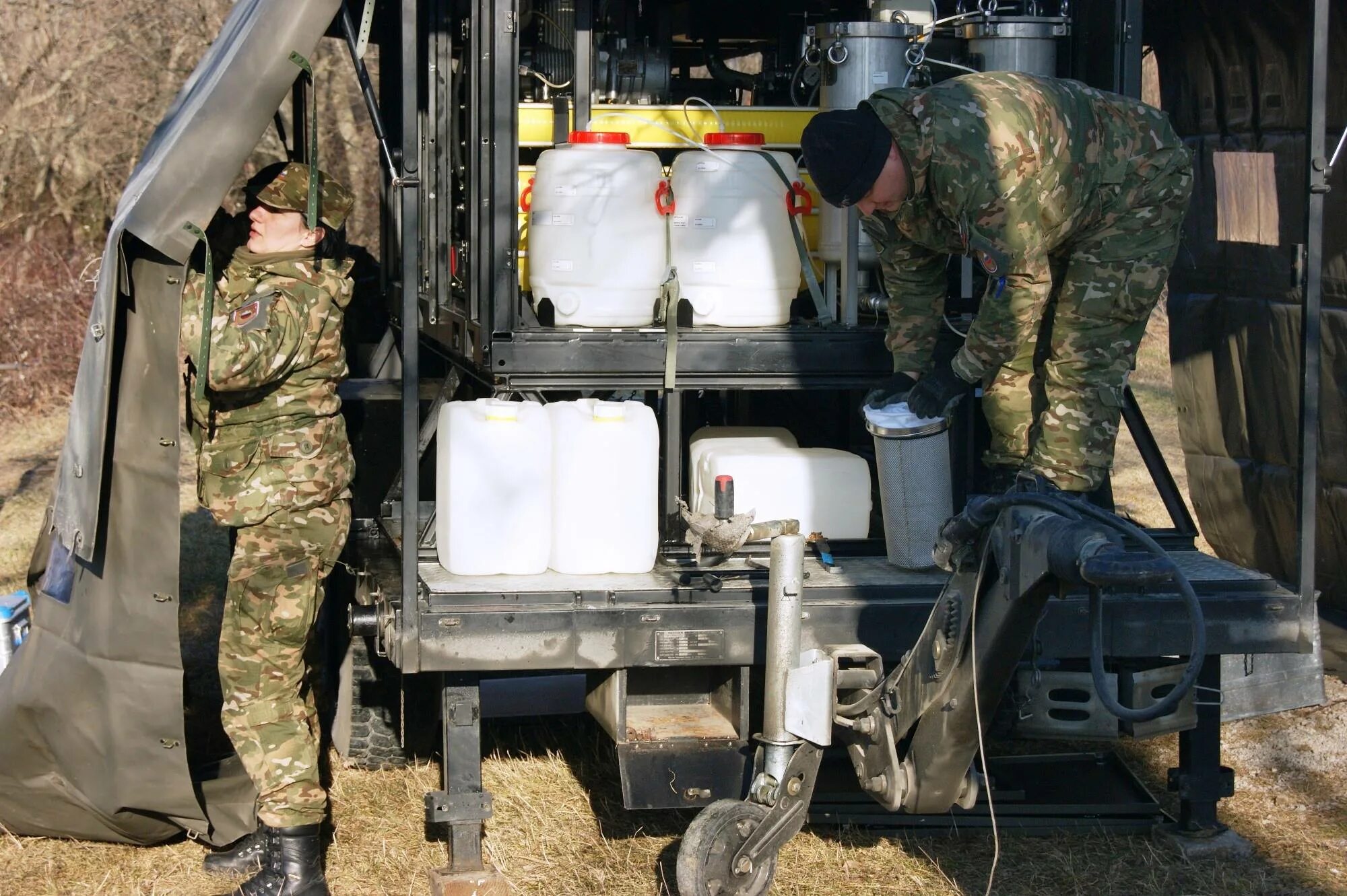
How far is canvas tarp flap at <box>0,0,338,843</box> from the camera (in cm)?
422

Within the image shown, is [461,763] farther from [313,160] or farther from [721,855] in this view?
[313,160]

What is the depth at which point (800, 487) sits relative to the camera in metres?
4.96

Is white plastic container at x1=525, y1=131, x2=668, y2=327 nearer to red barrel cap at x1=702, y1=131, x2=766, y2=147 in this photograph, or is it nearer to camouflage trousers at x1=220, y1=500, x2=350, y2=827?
red barrel cap at x1=702, y1=131, x2=766, y2=147

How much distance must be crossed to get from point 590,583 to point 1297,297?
10.1ft

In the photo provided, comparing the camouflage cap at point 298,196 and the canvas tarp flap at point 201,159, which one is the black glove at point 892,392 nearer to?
the camouflage cap at point 298,196

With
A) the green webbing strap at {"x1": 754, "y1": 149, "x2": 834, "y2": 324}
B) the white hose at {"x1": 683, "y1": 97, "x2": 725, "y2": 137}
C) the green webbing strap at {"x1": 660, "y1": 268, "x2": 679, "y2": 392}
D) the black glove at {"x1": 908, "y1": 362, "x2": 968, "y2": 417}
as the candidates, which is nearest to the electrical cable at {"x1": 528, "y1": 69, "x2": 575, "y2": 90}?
the white hose at {"x1": 683, "y1": 97, "x2": 725, "y2": 137}

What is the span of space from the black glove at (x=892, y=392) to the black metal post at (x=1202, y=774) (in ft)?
3.95

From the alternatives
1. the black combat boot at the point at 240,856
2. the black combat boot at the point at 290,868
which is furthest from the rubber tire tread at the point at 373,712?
the black combat boot at the point at 290,868

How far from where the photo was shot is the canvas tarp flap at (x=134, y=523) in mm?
4219

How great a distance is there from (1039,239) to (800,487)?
1.07 meters

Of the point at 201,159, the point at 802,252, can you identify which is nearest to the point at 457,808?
the point at 201,159

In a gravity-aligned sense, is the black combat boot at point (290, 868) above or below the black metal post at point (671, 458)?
below

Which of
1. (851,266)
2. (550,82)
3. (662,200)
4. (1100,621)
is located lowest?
(1100,621)

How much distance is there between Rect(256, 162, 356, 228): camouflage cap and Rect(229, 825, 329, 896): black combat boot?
1.74 m
